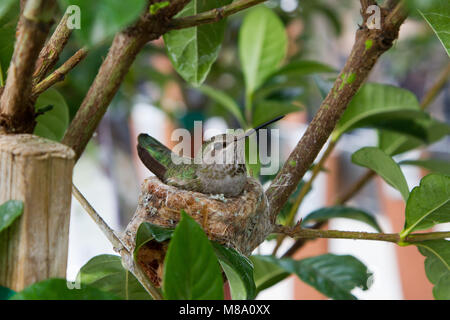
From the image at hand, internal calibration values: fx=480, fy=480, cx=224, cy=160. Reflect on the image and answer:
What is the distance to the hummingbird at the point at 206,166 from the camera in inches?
42.8

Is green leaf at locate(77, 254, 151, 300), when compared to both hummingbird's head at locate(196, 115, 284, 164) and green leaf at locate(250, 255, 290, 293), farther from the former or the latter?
hummingbird's head at locate(196, 115, 284, 164)

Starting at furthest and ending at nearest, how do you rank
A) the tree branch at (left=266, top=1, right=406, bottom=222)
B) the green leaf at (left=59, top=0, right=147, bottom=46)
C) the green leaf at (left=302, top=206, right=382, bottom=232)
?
the green leaf at (left=302, top=206, right=382, bottom=232)
the tree branch at (left=266, top=1, right=406, bottom=222)
the green leaf at (left=59, top=0, right=147, bottom=46)

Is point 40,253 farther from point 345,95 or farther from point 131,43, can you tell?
point 345,95

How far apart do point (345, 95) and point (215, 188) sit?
0.51 meters

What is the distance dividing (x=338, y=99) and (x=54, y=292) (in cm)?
46

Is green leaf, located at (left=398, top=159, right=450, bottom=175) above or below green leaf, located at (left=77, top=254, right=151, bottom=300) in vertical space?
above

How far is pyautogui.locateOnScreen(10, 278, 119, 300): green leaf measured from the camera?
0.43 meters

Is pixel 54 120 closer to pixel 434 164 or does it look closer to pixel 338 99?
pixel 338 99

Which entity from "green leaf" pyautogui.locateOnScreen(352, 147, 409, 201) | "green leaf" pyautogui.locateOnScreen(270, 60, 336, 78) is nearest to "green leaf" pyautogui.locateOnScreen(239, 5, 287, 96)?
"green leaf" pyautogui.locateOnScreen(270, 60, 336, 78)

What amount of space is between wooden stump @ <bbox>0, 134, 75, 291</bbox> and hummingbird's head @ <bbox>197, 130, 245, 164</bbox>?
0.72 metres

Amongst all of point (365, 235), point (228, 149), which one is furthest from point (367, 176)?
point (365, 235)

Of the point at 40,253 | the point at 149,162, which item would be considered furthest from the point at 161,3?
the point at 149,162

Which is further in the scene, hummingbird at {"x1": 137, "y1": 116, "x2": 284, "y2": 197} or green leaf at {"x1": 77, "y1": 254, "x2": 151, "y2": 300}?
hummingbird at {"x1": 137, "y1": 116, "x2": 284, "y2": 197}

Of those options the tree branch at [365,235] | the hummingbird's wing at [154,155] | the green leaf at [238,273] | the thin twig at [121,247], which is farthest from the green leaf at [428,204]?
the hummingbird's wing at [154,155]
